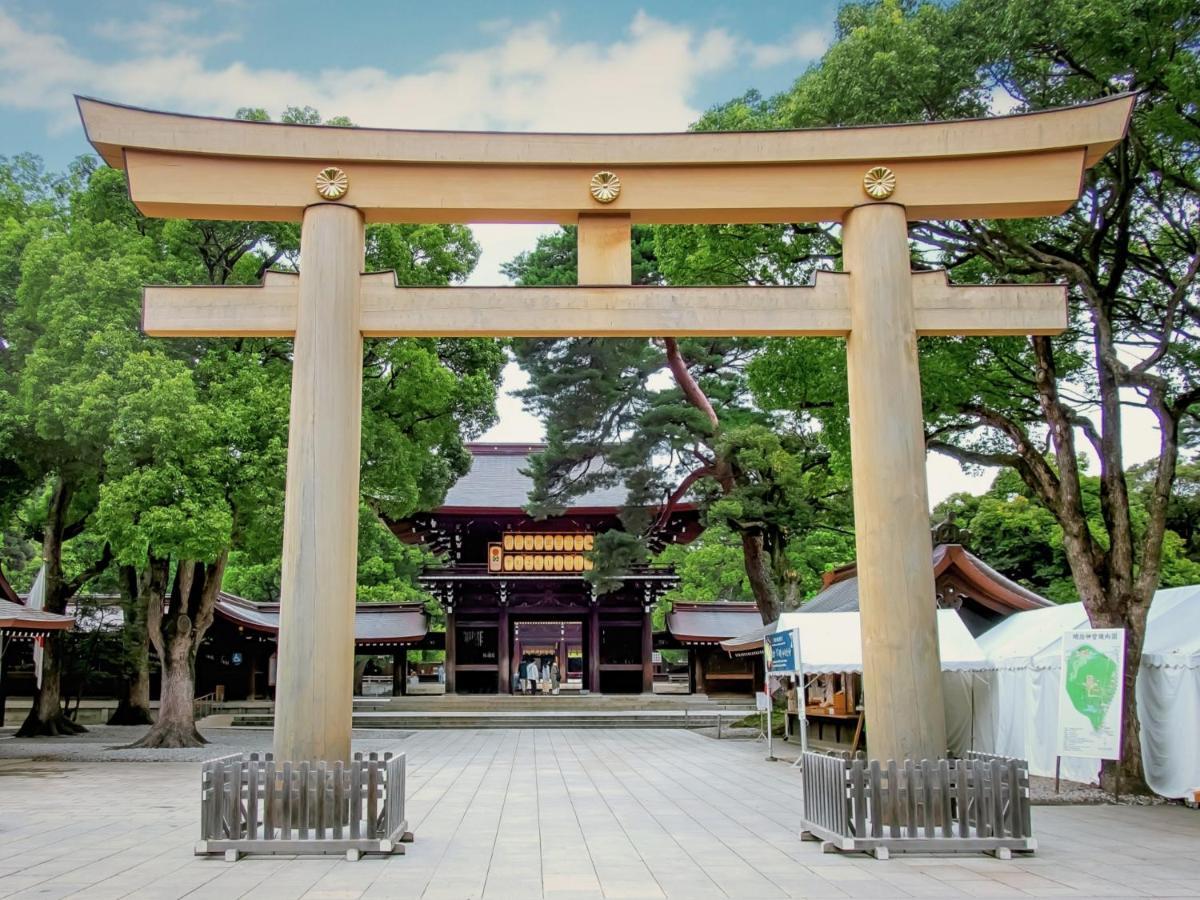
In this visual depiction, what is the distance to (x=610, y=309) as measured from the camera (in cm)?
898

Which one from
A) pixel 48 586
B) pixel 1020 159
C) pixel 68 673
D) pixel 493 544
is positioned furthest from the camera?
pixel 493 544

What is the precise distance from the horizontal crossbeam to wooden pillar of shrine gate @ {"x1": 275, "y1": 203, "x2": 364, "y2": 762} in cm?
28

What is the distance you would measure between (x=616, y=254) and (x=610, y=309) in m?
0.58

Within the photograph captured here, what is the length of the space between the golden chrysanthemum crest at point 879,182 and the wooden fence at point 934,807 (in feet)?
16.1

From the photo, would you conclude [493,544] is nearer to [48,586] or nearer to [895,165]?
[48,586]

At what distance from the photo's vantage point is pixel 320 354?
873 centimetres

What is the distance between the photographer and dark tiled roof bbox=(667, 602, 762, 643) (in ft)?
107

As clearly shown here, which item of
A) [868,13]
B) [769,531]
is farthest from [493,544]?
[868,13]

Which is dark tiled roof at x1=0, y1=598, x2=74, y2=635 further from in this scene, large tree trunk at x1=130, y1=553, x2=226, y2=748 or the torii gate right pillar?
the torii gate right pillar

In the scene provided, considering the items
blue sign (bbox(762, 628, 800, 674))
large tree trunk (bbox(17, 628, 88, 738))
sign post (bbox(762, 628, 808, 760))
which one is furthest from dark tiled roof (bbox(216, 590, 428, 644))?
blue sign (bbox(762, 628, 800, 674))

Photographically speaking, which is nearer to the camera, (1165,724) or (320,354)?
(320,354)

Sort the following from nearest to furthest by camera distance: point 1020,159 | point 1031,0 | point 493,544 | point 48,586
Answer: point 1020,159 → point 1031,0 → point 48,586 → point 493,544

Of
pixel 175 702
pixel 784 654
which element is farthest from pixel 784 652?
pixel 175 702

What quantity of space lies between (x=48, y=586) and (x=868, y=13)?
63.8 ft
